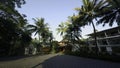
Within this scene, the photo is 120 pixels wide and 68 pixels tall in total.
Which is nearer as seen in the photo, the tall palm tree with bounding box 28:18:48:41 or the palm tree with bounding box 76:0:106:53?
the palm tree with bounding box 76:0:106:53

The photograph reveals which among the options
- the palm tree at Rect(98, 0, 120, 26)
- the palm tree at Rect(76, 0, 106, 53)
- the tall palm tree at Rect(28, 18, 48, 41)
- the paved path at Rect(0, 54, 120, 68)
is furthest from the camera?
the tall palm tree at Rect(28, 18, 48, 41)

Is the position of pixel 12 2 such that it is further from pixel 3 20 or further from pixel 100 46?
pixel 100 46

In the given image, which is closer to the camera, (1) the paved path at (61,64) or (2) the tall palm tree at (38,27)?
(1) the paved path at (61,64)

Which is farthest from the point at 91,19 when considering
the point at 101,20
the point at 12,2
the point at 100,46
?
the point at 12,2

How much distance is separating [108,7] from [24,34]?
23059mm

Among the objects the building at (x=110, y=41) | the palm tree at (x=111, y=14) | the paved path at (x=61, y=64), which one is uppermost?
the palm tree at (x=111, y=14)

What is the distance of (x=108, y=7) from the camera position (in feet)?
70.6

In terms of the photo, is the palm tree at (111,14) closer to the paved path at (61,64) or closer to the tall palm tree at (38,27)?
the paved path at (61,64)

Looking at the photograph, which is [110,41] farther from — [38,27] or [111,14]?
[38,27]

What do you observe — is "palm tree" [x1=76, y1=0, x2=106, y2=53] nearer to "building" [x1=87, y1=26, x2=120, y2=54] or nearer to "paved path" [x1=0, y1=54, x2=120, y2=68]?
"building" [x1=87, y1=26, x2=120, y2=54]

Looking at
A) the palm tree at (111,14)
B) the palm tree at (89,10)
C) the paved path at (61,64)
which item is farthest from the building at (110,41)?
the paved path at (61,64)

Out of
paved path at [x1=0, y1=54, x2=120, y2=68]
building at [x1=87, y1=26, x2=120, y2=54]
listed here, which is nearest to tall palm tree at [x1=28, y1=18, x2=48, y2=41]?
building at [x1=87, y1=26, x2=120, y2=54]

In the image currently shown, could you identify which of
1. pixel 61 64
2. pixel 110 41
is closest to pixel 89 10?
pixel 110 41

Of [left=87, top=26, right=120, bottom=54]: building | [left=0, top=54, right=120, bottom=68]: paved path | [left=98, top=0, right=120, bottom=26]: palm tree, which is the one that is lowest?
[left=0, top=54, right=120, bottom=68]: paved path
